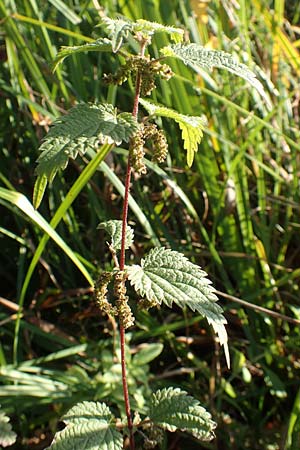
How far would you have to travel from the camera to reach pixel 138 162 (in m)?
0.78

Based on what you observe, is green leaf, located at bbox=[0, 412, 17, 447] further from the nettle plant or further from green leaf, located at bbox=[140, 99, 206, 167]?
green leaf, located at bbox=[140, 99, 206, 167]

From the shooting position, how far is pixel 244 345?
5.12 feet

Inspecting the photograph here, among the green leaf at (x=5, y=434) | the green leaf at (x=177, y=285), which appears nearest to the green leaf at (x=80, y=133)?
the green leaf at (x=177, y=285)

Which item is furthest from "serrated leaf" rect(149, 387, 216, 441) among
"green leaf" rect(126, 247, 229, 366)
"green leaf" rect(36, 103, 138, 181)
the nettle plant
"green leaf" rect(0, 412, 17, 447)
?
"green leaf" rect(36, 103, 138, 181)

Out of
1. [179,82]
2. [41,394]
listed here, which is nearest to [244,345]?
[41,394]

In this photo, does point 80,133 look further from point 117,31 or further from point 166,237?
point 166,237

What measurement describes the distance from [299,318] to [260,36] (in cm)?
80

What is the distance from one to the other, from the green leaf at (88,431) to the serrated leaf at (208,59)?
496mm

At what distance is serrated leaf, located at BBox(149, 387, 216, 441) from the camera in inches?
37.1

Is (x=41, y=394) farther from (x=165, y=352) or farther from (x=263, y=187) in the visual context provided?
(x=263, y=187)

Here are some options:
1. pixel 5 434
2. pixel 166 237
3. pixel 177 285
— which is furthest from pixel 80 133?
pixel 166 237

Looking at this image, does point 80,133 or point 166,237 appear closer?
point 80,133

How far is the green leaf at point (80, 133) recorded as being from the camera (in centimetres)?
70

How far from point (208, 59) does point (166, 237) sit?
785 millimetres
